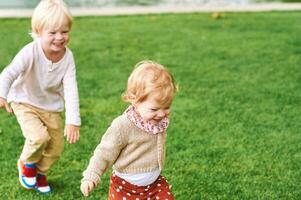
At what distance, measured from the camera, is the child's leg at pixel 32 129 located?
4.08 m

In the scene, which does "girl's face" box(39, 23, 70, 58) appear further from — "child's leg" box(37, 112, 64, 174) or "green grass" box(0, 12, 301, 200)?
"green grass" box(0, 12, 301, 200)

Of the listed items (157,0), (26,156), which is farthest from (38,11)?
(157,0)

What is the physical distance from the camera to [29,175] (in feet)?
14.1

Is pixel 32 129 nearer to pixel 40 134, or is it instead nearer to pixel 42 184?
pixel 40 134

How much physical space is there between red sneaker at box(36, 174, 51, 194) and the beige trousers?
0.04 meters

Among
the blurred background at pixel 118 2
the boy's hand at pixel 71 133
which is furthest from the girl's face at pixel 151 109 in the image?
the blurred background at pixel 118 2

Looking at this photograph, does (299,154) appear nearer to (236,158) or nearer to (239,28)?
(236,158)

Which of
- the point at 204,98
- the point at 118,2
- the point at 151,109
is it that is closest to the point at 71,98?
the point at 151,109

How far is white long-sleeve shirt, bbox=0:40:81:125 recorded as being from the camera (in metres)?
3.88

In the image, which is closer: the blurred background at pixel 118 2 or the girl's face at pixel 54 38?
the girl's face at pixel 54 38

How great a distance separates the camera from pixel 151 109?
3127mm

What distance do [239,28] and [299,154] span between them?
4.73m

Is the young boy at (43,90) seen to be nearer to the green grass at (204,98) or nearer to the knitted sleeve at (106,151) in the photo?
the green grass at (204,98)

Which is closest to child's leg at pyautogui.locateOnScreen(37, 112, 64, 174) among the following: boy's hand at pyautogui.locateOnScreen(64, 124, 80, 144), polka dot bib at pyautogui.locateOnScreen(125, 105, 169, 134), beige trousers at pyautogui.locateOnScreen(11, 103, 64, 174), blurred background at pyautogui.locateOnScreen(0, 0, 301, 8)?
beige trousers at pyautogui.locateOnScreen(11, 103, 64, 174)
